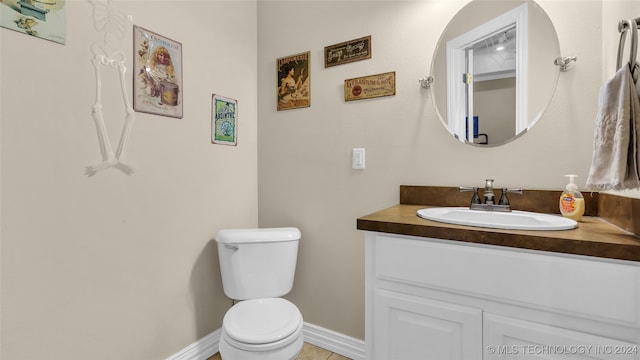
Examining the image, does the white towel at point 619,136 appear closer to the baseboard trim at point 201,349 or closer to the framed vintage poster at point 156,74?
the framed vintage poster at point 156,74

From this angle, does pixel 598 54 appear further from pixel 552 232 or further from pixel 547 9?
pixel 552 232

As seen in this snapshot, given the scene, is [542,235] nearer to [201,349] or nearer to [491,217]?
[491,217]

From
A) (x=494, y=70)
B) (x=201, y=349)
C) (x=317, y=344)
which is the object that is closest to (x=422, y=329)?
(x=317, y=344)

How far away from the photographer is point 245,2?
76.9 inches

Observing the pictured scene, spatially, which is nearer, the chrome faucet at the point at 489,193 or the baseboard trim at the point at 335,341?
the chrome faucet at the point at 489,193

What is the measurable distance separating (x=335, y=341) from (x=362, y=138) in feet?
3.96

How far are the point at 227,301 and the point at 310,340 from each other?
0.58 m

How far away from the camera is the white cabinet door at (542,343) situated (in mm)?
779

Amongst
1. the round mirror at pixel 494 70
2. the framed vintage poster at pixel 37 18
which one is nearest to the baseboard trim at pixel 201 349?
the framed vintage poster at pixel 37 18

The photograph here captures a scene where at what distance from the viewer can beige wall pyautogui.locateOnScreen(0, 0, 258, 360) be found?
1.06 m

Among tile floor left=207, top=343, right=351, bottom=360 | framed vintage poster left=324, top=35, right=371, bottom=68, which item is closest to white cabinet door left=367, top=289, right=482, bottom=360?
tile floor left=207, top=343, right=351, bottom=360

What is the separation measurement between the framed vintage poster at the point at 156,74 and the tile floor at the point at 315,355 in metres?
1.43

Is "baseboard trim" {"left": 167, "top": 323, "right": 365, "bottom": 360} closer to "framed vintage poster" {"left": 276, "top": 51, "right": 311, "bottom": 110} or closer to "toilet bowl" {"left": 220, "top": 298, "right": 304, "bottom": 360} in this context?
"toilet bowl" {"left": 220, "top": 298, "right": 304, "bottom": 360}

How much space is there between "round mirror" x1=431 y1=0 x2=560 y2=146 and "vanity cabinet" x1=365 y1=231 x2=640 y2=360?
688 mm
